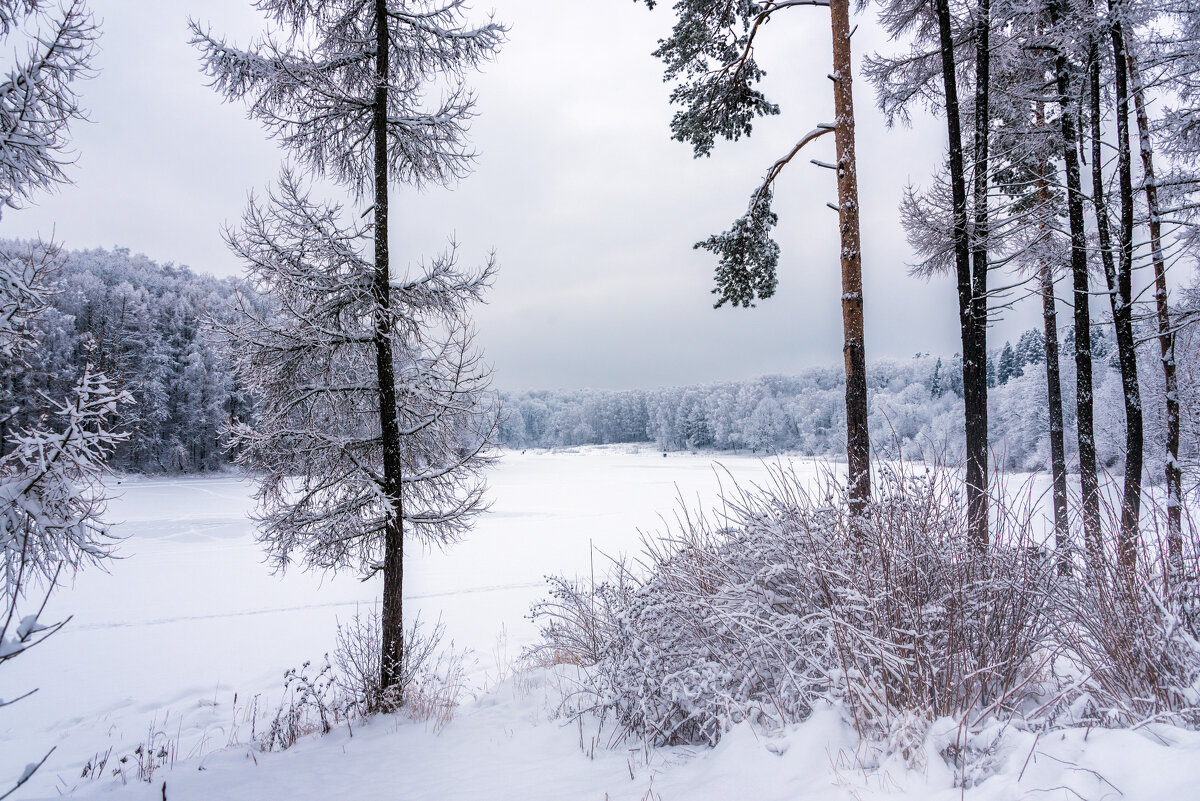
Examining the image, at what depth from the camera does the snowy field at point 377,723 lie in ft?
7.04

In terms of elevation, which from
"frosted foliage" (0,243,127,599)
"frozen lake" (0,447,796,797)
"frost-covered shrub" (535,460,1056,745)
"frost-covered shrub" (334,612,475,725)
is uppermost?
"frosted foliage" (0,243,127,599)

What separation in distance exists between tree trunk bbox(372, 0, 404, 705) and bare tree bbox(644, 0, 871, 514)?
4081 mm

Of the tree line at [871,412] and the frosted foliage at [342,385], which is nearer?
the frosted foliage at [342,385]

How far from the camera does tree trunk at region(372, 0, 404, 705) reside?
6113 millimetres

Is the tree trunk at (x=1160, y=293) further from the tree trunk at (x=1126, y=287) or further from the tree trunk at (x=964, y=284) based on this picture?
the tree trunk at (x=964, y=284)

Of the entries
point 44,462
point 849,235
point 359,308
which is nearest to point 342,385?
point 359,308

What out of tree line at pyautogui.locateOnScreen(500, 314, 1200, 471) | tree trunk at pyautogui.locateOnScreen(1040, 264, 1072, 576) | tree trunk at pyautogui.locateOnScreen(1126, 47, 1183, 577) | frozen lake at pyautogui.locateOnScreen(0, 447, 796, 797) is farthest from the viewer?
tree line at pyautogui.locateOnScreen(500, 314, 1200, 471)

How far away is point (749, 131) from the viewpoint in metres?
8.26

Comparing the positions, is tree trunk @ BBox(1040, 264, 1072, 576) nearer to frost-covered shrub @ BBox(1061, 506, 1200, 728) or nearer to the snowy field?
the snowy field

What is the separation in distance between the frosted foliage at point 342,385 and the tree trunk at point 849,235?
14.9ft

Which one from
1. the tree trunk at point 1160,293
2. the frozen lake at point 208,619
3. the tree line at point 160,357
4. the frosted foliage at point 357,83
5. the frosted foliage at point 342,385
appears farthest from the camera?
the tree line at point 160,357

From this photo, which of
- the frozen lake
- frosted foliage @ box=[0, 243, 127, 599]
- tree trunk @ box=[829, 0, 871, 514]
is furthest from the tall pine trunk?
frosted foliage @ box=[0, 243, 127, 599]

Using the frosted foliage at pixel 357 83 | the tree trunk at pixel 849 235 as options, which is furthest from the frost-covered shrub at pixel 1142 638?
the frosted foliage at pixel 357 83

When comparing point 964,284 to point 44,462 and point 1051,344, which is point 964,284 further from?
point 44,462
